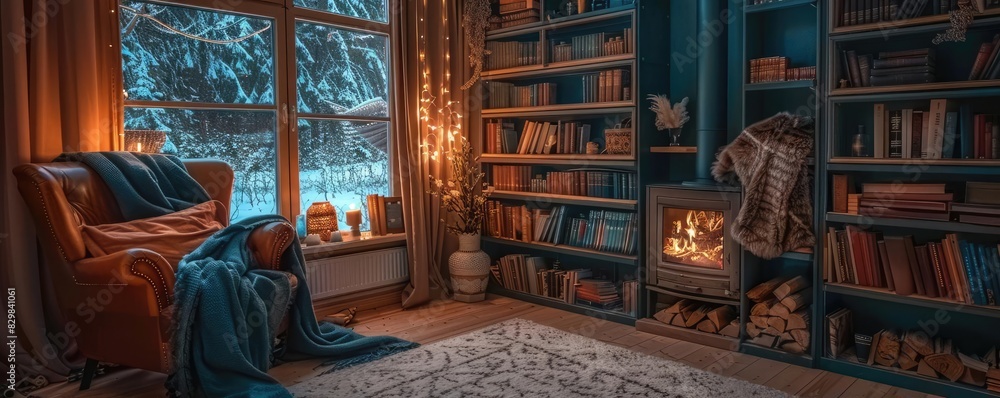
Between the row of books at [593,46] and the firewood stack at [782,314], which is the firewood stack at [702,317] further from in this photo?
the row of books at [593,46]

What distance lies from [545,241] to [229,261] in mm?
2199

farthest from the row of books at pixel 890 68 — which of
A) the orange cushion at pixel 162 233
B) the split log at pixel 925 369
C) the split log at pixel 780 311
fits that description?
the orange cushion at pixel 162 233

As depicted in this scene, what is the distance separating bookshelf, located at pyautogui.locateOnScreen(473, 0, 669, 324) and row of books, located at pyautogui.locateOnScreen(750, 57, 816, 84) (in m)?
0.69

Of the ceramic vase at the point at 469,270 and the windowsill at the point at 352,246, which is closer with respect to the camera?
the windowsill at the point at 352,246

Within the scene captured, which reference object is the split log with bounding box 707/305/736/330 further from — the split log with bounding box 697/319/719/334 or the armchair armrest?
the armchair armrest

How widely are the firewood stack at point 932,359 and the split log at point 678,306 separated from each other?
1.00 metres

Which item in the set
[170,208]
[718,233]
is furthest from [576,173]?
[170,208]

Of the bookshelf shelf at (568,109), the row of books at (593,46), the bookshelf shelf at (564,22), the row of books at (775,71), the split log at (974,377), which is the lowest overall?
the split log at (974,377)

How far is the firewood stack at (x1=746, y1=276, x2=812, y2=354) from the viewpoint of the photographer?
3.48 m

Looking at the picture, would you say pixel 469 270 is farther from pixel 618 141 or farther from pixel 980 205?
pixel 980 205

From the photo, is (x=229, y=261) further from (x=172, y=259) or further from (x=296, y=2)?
(x=296, y=2)

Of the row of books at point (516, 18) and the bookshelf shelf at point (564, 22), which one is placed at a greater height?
the row of books at point (516, 18)

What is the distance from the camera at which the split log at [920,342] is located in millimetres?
3119

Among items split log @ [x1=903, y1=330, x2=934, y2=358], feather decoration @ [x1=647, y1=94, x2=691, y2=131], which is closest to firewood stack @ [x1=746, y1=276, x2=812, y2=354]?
split log @ [x1=903, y1=330, x2=934, y2=358]
